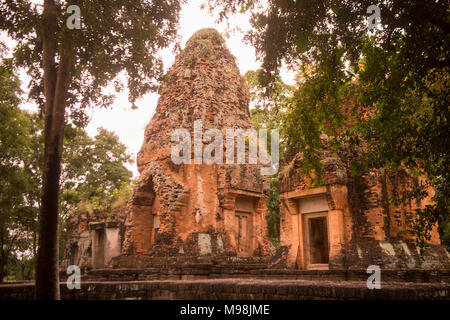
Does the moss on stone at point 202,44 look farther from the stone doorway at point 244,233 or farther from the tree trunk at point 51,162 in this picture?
the tree trunk at point 51,162

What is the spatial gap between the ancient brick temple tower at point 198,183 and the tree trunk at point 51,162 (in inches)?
223

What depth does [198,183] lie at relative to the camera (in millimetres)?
12859

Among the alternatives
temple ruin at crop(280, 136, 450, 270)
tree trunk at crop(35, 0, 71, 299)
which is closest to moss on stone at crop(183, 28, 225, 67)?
temple ruin at crop(280, 136, 450, 270)

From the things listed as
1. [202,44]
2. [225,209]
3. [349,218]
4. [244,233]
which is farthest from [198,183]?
[202,44]

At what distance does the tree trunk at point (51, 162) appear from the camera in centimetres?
636

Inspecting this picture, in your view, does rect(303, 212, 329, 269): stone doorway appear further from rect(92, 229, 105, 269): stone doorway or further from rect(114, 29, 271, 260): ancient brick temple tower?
rect(92, 229, 105, 269): stone doorway

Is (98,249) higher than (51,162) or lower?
lower

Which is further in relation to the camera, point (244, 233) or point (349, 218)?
point (244, 233)

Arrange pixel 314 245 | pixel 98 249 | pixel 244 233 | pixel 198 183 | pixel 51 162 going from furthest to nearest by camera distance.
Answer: pixel 98 249
pixel 244 233
pixel 198 183
pixel 314 245
pixel 51 162

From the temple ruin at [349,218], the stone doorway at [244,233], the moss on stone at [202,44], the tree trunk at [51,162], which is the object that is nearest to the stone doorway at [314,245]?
the temple ruin at [349,218]

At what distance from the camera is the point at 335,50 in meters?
6.27

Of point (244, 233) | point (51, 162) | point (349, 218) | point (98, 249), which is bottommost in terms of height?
point (98, 249)

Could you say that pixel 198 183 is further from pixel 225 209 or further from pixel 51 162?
pixel 51 162

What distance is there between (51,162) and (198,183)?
21.7 feet
